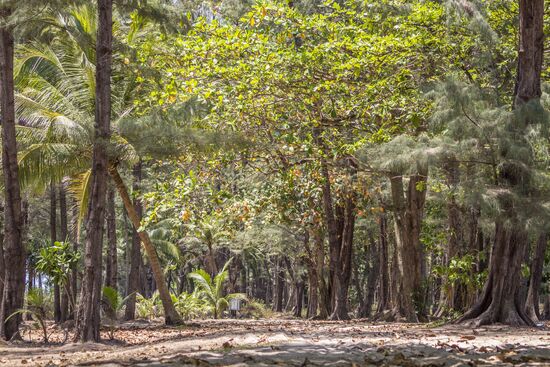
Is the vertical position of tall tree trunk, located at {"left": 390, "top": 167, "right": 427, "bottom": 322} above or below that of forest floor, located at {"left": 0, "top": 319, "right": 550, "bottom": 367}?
above

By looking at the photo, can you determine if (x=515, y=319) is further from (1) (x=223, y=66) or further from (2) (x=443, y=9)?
(1) (x=223, y=66)

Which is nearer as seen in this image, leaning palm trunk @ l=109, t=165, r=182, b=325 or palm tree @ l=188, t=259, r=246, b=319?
leaning palm trunk @ l=109, t=165, r=182, b=325

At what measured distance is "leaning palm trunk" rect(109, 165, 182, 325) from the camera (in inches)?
743

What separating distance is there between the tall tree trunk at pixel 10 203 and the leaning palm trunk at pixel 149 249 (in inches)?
90.9

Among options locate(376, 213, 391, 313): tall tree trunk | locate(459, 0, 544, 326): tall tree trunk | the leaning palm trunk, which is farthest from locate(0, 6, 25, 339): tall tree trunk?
locate(376, 213, 391, 313): tall tree trunk

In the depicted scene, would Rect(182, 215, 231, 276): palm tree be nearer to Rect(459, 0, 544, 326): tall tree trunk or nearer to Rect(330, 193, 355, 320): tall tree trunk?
Rect(330, 193, 355, 320): tall tree trunk

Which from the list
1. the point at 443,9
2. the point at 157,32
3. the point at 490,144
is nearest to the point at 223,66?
the point at 157,32

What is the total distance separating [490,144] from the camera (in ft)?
43.7

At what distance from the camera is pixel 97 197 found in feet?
48.8

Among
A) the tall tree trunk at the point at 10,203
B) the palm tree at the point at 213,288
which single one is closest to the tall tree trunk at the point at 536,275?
the palm tree at the point at 213,288

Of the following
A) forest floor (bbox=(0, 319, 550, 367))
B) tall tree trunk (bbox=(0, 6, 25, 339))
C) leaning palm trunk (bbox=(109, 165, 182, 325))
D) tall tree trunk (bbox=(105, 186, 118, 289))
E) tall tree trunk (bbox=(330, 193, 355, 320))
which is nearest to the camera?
forest floor (bbox=(0, 319, 550, 367))

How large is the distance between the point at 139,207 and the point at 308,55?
50.9ft

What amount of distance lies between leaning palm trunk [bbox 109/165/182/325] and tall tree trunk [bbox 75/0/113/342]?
2.42 m

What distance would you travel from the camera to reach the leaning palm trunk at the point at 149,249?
61.9 feet
